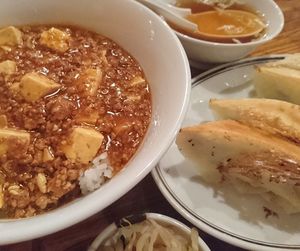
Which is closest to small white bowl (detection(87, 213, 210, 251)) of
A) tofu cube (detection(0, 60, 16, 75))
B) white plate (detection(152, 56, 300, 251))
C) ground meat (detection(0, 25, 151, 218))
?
white plate (detection(152, 56, 300, 251))

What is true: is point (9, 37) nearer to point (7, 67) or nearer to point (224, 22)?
point (7, 67)

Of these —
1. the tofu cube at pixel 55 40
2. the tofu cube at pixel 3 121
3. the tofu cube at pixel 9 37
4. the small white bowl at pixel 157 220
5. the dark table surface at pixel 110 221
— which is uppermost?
the tofu cube at pixel 55 40

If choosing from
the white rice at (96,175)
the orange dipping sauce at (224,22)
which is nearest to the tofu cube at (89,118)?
the white rice at (96,175)

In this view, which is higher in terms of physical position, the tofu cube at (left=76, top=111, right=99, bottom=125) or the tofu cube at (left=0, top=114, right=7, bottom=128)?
the tofu cube at (left=76, top=111, right=99, bottom=125)

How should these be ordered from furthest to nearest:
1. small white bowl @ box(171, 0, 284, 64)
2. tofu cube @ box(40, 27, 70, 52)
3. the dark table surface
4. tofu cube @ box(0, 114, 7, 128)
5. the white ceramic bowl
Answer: small white bowl @ box(171, 0, 284, 64), tofu cube @ box(40, 27, 70, 52), the dark table surface, tofu cube @ box(0, 114, 7, 128), the white ceramic bowl

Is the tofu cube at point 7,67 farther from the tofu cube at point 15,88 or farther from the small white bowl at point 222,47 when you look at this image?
the small white bowl at point 222,47

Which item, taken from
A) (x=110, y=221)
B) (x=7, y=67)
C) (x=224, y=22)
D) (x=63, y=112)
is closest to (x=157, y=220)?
(x=110, y=221)

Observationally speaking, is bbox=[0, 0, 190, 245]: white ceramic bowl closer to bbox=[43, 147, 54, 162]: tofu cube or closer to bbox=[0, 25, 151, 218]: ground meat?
bbox=[0, 25, 151, 218]: ground meat
